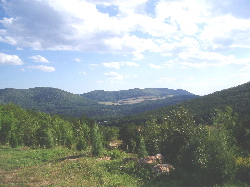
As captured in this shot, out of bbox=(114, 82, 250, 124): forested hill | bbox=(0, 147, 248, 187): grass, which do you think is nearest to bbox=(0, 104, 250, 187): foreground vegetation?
bbox=(0, 147, 248, 187): grass

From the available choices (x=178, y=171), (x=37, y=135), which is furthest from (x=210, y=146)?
(x=37, y=135)

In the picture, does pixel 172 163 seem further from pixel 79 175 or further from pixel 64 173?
pixel 64 173

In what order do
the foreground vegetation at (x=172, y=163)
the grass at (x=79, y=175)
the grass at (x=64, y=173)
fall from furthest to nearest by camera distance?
the grass at (x=64, y=173) < the grass at (x=79, y=175) < the foreground vegetation at (x=172, y=163)

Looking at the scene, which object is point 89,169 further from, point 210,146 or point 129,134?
point 129,134

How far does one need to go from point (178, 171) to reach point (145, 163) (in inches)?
113

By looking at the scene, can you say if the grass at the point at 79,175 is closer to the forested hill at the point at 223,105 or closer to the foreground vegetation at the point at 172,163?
the foreground vegetation at the point at 172,163

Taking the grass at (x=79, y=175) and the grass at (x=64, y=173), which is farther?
the grass at (x=64, y=173)

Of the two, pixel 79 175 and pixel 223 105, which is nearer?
pixel 79 175

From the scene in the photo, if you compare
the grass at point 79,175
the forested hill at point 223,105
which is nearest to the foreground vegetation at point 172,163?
the grass at point 79,175

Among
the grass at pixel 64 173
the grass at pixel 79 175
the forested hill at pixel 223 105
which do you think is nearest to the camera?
the grass at pixel 79 175

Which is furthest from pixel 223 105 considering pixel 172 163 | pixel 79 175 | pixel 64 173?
pixel 64 173

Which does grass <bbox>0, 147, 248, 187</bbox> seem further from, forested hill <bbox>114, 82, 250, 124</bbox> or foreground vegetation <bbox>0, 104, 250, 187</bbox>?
forested hill <bbox>114, 82, 250, 124</bbox>

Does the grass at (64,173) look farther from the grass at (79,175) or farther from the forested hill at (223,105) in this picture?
the forested hill at (223,105)

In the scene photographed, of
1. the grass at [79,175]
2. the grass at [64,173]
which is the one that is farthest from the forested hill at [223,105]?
the grass at [79,175]
